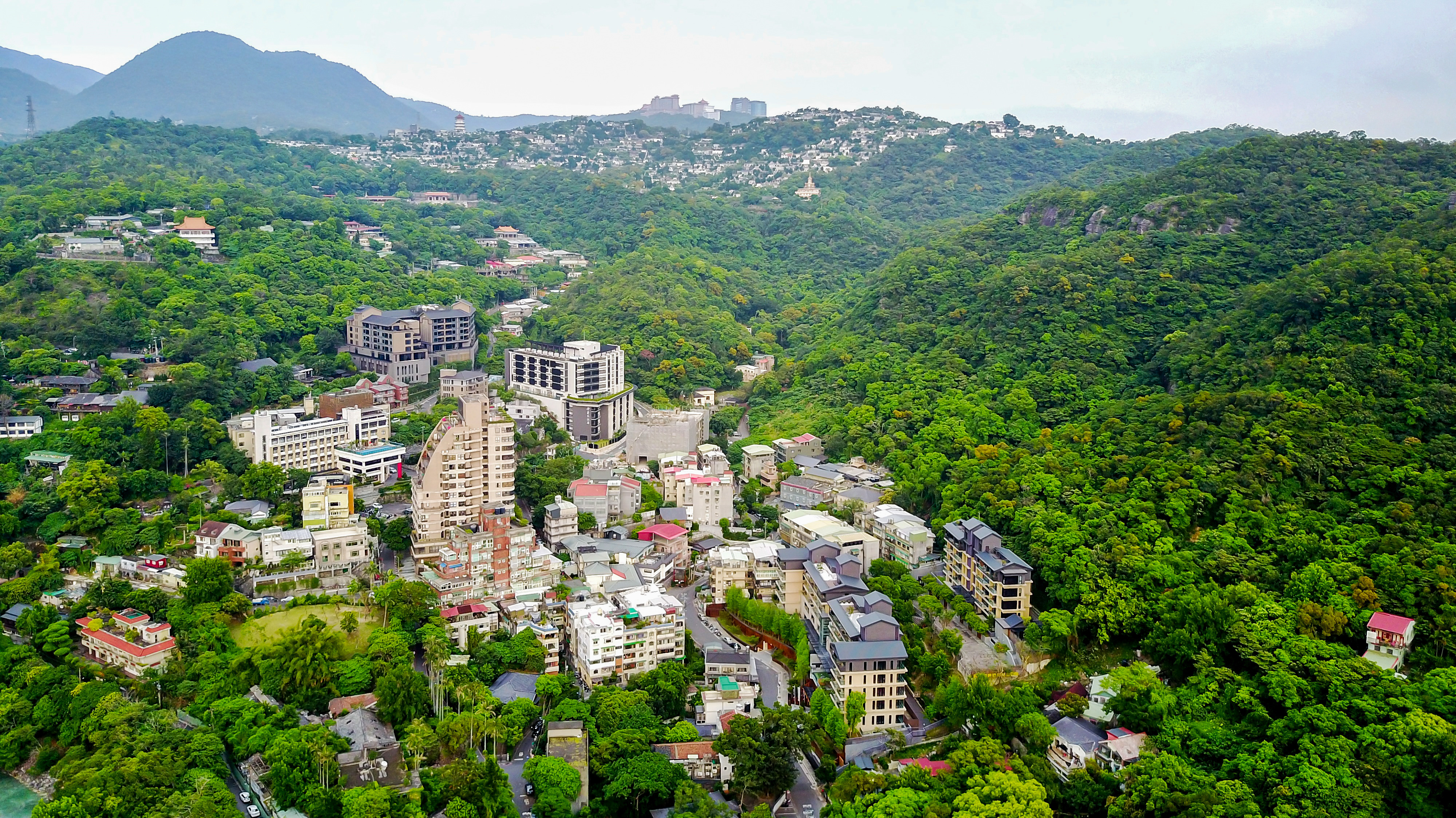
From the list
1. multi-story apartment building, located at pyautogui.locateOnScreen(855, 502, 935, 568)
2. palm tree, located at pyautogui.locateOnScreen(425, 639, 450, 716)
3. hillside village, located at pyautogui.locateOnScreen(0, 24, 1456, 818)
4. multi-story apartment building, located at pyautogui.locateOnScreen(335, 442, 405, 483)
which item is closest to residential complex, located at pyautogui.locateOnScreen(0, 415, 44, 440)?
hillside village, located at pyautogui.locateOnScreen(0, 24, 1456, 818)

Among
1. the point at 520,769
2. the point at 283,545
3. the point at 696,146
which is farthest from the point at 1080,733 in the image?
the point at 696,146

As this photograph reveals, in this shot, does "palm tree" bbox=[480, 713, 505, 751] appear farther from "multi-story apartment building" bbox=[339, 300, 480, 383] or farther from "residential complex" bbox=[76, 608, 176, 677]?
"multi-story apartment building" bbox=[339, 300, 480, 383]

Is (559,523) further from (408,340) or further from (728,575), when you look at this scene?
(408,340)

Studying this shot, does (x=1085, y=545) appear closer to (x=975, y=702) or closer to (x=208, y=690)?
(x=975, y=702)

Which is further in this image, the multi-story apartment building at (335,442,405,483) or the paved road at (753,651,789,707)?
the multi-story apartment building at (335,442,405,483)

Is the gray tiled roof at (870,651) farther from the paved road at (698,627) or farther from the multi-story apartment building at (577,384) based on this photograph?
the multi-story apartment building at (577,384)

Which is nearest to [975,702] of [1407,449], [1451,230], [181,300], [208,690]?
[1407,449]
